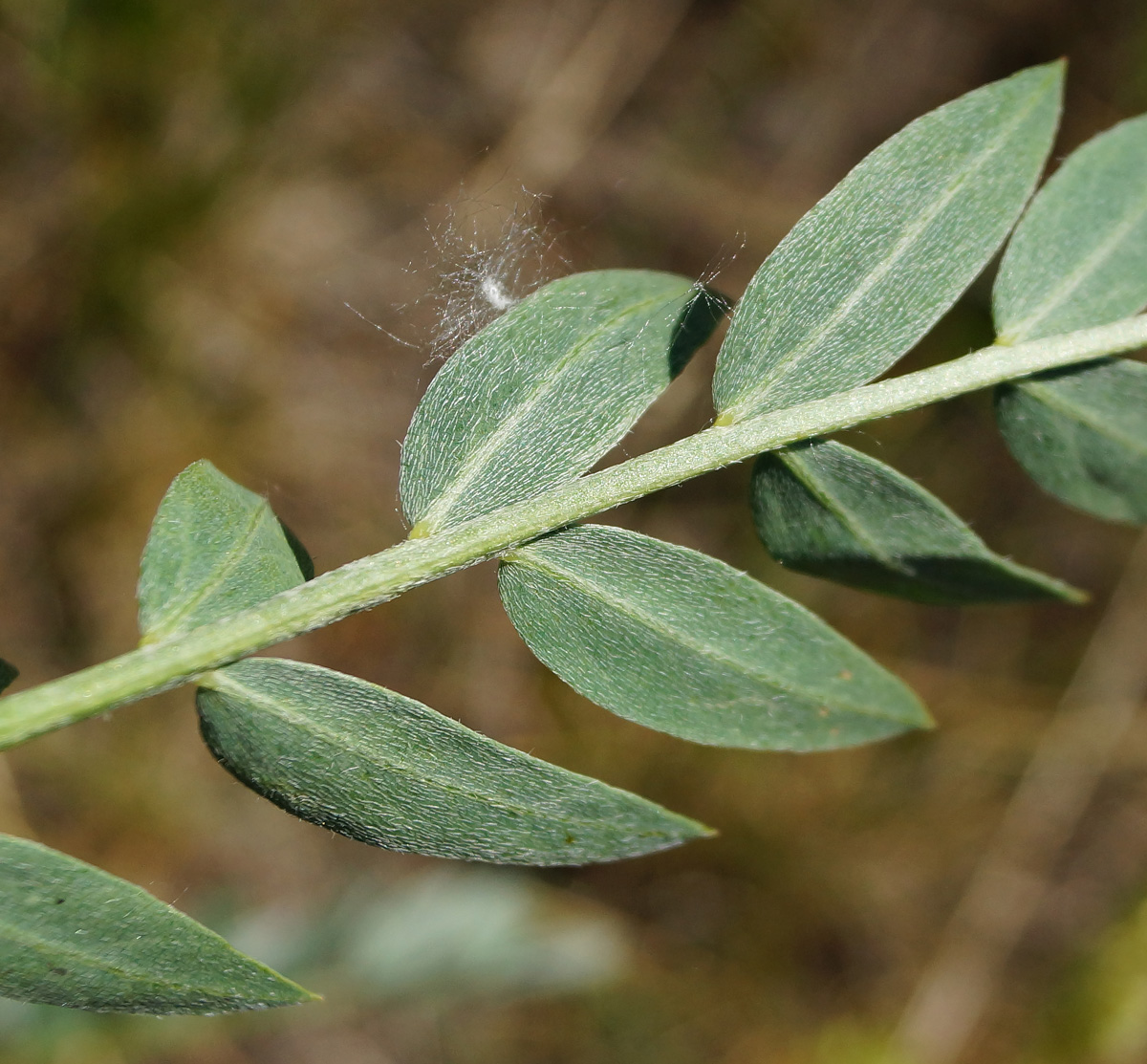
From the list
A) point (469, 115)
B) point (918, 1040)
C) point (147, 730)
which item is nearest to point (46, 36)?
point (469, 115)

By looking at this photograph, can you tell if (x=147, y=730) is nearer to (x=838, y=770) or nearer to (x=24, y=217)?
(x=24, y=217)

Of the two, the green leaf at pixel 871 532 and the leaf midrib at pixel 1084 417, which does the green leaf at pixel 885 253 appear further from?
the leaf midrib at pixel 1084 417

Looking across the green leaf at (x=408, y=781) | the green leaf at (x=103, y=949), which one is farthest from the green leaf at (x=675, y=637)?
the green leaf at (x=103, y=949)

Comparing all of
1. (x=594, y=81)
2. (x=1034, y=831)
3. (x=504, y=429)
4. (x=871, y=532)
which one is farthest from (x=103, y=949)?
(x=1034, y=831)

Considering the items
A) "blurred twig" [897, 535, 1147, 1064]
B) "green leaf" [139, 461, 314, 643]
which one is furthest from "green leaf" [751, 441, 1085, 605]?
"blurred twig" [897, 535, 1147, 1064]

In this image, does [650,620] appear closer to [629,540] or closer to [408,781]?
[629,540]
